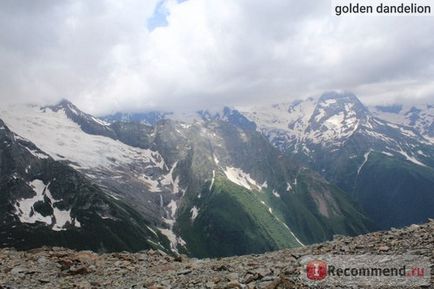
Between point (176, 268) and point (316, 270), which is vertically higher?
point (316, 270)

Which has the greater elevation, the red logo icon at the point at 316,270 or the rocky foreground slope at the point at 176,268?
the red logo icon at the point at 316,270

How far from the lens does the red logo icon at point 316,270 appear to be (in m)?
24.0

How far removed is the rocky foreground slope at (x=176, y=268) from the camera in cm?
2605

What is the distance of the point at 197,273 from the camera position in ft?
101

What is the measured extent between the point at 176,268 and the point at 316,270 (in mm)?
13351

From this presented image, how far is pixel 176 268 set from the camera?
116 ft

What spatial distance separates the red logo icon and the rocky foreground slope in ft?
1.92

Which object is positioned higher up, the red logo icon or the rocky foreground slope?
the red logo icon

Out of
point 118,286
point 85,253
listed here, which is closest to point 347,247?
point 118,286

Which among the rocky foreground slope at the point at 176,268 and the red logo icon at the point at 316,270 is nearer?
the red logo icon at the point at 316,270

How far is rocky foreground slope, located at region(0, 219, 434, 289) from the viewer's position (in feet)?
85.5

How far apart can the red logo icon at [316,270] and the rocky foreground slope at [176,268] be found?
58cm

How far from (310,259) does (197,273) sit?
7.24 m

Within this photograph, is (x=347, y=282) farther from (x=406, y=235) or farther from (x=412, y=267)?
(x=406, y=235)
